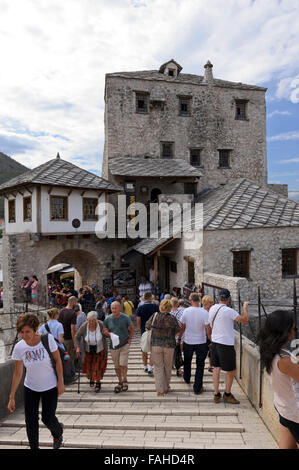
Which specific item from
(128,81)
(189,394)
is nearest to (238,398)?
(189,394)

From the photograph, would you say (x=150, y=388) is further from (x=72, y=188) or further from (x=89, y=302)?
(x=72, y=188)

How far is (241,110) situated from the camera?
84.7 feet

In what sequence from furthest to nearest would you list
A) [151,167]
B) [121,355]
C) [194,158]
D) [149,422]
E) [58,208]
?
[194,158] < [151,167] < [58,208] < [121,355] < [149,422]

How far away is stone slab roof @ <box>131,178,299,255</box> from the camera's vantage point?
13.7m

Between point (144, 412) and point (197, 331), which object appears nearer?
point (144, 412)

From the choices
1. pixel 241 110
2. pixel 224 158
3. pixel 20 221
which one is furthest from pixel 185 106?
pixel 20 221

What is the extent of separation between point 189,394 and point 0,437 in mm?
3138

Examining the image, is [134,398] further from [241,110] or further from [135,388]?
[241,110]

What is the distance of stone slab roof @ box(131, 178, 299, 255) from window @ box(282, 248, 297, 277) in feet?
4.41

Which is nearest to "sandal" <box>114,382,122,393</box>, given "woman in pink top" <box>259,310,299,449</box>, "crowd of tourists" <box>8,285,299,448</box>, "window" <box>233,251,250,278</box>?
"crowd of tourists" <box>8,285,299,448</box>

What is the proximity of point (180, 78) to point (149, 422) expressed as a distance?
25.0 metres

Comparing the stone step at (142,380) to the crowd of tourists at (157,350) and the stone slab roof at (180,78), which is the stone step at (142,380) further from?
the stone slab roof at (180,78)

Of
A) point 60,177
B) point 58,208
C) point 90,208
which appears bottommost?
point 58,208

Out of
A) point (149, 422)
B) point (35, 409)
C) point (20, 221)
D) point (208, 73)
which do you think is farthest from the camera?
point (208, 73)
